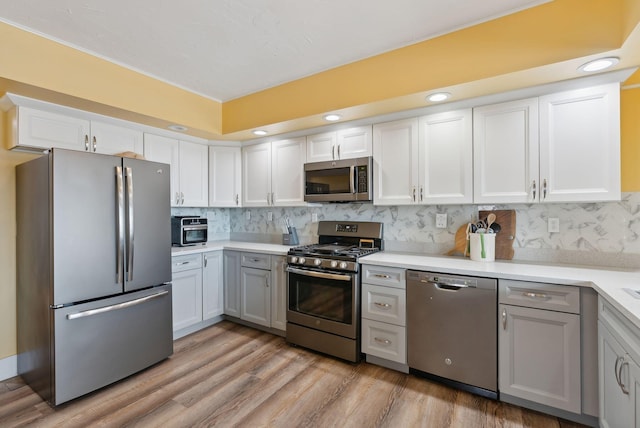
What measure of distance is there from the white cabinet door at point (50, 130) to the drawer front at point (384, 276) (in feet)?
8.63

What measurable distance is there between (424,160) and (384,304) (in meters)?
1.24

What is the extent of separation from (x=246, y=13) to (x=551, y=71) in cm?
192

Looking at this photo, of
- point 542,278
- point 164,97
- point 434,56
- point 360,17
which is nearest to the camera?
point 542,278

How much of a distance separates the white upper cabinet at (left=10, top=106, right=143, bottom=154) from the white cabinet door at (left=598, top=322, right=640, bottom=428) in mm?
3768

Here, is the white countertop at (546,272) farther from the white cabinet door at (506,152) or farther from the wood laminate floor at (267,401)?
the wood laminate floor at (267,401)

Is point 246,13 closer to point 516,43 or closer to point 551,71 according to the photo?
point 516,43

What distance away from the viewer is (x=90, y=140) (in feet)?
8.55

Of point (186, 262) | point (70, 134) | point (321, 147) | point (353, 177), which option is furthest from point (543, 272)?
point (70, 134)

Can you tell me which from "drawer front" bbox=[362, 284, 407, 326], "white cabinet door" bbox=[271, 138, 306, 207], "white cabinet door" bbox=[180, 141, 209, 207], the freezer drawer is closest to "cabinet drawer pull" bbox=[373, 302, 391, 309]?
"drawer front" bbox=[362, 284, 407, 326]

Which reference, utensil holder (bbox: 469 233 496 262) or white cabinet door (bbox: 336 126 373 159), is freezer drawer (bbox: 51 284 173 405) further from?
utensil holder (bbox: 469 233 496 262)

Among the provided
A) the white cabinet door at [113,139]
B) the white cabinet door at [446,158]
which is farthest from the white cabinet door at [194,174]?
the white cabinet door at [446,158]

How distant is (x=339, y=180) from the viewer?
9.41 feet

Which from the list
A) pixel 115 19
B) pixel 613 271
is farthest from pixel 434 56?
pixel 115 19

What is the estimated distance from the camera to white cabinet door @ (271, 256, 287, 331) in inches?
117
